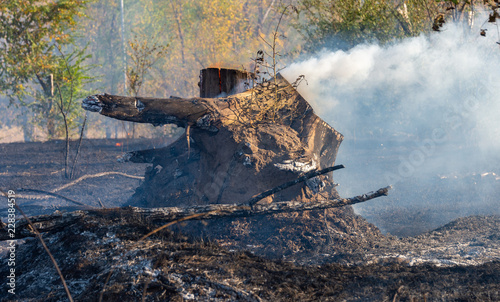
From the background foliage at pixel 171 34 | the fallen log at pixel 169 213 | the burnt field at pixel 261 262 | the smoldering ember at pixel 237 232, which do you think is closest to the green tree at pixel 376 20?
the background foliage at pixel 171 34

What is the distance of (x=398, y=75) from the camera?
13.7 metres

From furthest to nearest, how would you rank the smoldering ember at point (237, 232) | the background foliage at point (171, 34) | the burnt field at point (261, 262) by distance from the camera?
the background foliage at point (171, 34)
the smoldering ember at point (237, 232)
the burnt field at point (261, 262)

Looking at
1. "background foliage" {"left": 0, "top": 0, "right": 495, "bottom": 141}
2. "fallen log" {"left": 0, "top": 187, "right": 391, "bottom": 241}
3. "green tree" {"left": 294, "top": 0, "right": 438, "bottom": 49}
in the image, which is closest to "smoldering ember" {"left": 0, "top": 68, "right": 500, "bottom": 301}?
"fallen log" {"left": 0, "top": 187, "right": 391, "bottom": 241}

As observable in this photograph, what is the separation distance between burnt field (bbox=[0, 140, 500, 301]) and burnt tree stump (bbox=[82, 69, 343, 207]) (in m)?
0.59

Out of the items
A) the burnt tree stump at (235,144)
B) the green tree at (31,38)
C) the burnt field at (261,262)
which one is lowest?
the burnt field at (261,262)

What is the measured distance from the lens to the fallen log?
4.18m

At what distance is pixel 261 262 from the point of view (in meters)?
4.20

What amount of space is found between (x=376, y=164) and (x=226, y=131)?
9112mm

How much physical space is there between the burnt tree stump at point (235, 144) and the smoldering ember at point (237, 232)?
0.02m

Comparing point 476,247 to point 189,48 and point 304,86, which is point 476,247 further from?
point 189,48

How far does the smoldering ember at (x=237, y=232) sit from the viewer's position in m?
3.52

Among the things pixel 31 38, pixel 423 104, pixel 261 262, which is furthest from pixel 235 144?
pixel 423 104

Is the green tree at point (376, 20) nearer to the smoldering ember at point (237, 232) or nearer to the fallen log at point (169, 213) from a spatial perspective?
the smoldering ember at point (237, 232)

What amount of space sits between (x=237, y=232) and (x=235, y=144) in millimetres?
1424
